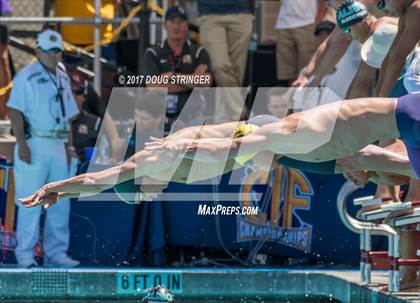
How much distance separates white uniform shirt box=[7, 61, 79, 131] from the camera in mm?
9875

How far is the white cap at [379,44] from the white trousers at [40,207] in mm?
3014

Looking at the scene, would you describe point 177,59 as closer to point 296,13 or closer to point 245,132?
point 296,13

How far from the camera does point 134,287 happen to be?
9.23m

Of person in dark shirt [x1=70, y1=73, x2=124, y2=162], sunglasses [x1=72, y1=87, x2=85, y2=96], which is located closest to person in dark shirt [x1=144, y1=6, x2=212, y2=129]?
person in dark shirt [x1=70, y1=73, x2=124, y2=162]

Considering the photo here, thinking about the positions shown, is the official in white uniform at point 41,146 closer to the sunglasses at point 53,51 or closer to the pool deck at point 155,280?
the sunglasses at point 53,51

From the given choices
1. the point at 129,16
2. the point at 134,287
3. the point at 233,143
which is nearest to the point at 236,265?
the point at 134,287

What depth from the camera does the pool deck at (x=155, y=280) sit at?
9.23 metres

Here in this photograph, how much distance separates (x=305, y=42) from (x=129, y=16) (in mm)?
1847

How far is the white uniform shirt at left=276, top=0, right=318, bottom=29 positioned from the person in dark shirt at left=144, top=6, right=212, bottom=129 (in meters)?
1.13

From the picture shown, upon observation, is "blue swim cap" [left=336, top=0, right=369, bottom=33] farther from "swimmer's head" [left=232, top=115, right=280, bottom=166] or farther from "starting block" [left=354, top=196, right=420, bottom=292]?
"swimmer's head" [left=232, top=115, right=280, bottom=166]

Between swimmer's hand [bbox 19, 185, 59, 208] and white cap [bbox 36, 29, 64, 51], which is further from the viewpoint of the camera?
white cap [bbox 36, 29, 64, 51]

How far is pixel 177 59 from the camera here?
402 inches

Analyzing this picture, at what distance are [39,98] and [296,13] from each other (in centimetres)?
281

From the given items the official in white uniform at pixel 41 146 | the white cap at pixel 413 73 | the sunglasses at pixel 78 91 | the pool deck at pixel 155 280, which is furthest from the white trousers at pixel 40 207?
the white cap at pixel 413 73
